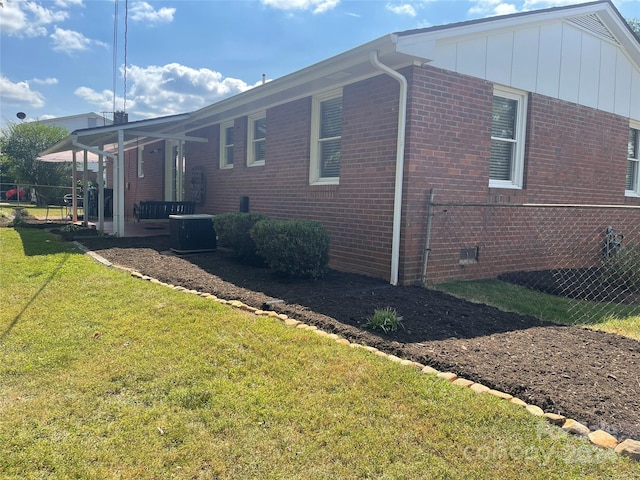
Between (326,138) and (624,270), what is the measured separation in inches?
207

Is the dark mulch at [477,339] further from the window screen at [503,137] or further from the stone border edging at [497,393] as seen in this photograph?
the window screen at [503,137]

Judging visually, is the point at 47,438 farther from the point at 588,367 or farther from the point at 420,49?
the point at 420,49

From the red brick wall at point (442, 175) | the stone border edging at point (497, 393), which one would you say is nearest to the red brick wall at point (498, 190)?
the red brick wall at point (442, 175)

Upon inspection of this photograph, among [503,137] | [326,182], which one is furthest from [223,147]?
[503,137]

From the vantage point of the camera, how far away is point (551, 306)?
243 inches

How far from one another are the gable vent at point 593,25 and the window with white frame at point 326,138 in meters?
4.36

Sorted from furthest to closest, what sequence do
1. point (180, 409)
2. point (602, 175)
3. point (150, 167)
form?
point (150, 167)
point (602, 175)
point (180, 409)

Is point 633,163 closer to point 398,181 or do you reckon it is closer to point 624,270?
point 624,270

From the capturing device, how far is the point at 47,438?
2711 mm

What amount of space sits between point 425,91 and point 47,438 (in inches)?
226

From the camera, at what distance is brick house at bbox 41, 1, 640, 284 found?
658 cm

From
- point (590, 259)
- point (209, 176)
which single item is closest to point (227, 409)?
point (590, 259)

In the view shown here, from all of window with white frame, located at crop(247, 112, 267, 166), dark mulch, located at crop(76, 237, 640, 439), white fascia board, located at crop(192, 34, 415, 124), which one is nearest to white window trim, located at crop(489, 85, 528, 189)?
white fascia board, located at crop(192, 34, 415, 124)

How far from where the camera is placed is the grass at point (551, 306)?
5523 mm
